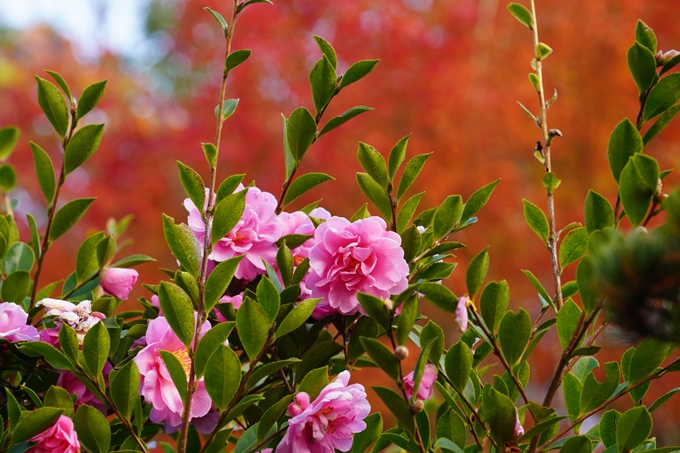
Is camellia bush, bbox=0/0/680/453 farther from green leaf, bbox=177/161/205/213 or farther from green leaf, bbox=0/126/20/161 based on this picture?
green leaf, bbox=0/126/20/161

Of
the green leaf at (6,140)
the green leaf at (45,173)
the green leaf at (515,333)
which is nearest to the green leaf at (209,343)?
the green leaf at (515,333)

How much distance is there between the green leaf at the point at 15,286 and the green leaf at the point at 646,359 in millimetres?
557

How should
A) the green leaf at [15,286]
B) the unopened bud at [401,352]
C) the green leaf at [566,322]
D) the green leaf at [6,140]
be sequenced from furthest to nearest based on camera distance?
the green leaf at [6,140] < the green leaf at [15,286] < the green leaf at [566,322] < the unopened bud at [401,352]

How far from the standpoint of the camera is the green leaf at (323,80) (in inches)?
24.0

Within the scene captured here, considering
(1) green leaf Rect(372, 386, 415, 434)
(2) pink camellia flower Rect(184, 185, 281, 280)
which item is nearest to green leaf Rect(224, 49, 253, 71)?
(2) pink camellia flower Rect(184, 185, 281, 280)

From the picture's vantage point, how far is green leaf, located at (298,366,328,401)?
1.69 feet

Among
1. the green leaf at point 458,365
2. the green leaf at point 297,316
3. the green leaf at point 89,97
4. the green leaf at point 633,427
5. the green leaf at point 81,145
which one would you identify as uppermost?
the green leaf at point 89,97

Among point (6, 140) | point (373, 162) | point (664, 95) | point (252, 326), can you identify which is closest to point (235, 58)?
point (373, 162)

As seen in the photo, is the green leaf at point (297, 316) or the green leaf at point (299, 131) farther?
the green leaf at point (299, 131)

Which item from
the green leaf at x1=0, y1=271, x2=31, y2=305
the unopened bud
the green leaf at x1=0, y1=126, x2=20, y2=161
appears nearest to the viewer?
the unopened bud

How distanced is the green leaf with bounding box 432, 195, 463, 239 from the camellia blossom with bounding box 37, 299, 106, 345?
300 mm

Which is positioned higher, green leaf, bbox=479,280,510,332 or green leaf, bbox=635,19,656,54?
green leaf, bbox=635,19,656,54

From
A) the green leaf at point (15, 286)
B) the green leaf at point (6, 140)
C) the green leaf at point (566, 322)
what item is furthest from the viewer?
the green leaf at point (6, 140)

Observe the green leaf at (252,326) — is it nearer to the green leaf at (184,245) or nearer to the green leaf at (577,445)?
the green leaf at (184,245)
